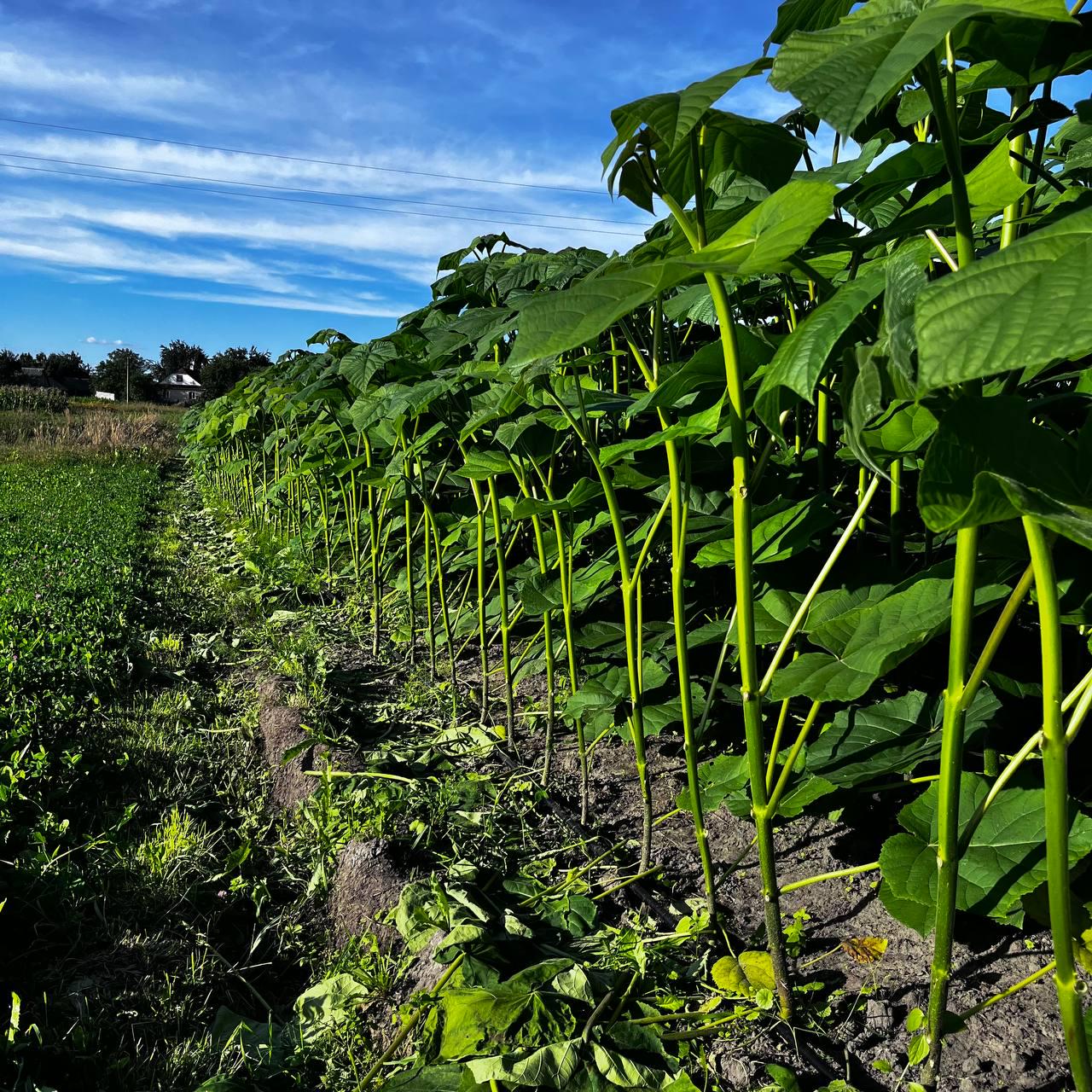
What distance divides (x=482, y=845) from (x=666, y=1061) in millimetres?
887

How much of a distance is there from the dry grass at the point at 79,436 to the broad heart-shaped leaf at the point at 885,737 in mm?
20771

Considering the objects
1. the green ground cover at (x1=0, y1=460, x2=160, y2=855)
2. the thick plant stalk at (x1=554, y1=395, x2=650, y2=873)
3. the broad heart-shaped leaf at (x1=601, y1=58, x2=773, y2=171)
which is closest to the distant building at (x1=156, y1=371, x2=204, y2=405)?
the green ground cover at (x1=0, y1=460, x2=160, y2=855)

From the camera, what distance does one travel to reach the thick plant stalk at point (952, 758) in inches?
34.1

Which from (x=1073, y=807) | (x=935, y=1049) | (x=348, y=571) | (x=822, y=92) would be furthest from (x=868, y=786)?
(x=348, y=571)

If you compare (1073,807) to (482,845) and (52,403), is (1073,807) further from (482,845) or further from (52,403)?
(52,403)

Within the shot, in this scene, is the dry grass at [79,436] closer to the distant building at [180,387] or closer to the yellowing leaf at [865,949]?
the yellowing leaf at [865,949]

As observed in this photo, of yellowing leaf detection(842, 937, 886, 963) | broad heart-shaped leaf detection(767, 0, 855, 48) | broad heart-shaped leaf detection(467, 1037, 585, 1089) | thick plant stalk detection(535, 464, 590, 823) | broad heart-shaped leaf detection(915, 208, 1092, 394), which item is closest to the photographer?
broad heart-shaped leaf detection(915, 208, 1092, 394)

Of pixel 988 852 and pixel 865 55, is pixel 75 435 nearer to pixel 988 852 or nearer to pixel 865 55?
pixel 988 852

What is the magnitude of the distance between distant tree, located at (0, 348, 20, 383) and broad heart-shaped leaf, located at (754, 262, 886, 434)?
6982 centimetres

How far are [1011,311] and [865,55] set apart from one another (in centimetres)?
22

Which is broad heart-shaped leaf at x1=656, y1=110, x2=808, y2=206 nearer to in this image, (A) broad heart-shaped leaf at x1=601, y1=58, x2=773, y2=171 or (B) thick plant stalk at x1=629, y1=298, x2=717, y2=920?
(A) broad heart-shaped leaf at x1=601, y1=58, x2=773, y2=171

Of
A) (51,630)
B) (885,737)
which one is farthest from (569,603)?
(51,630)

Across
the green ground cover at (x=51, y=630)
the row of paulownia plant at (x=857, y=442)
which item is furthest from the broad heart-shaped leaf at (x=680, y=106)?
the green ground cover at (x=51, y=630)

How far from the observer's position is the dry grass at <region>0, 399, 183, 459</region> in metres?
20.5
